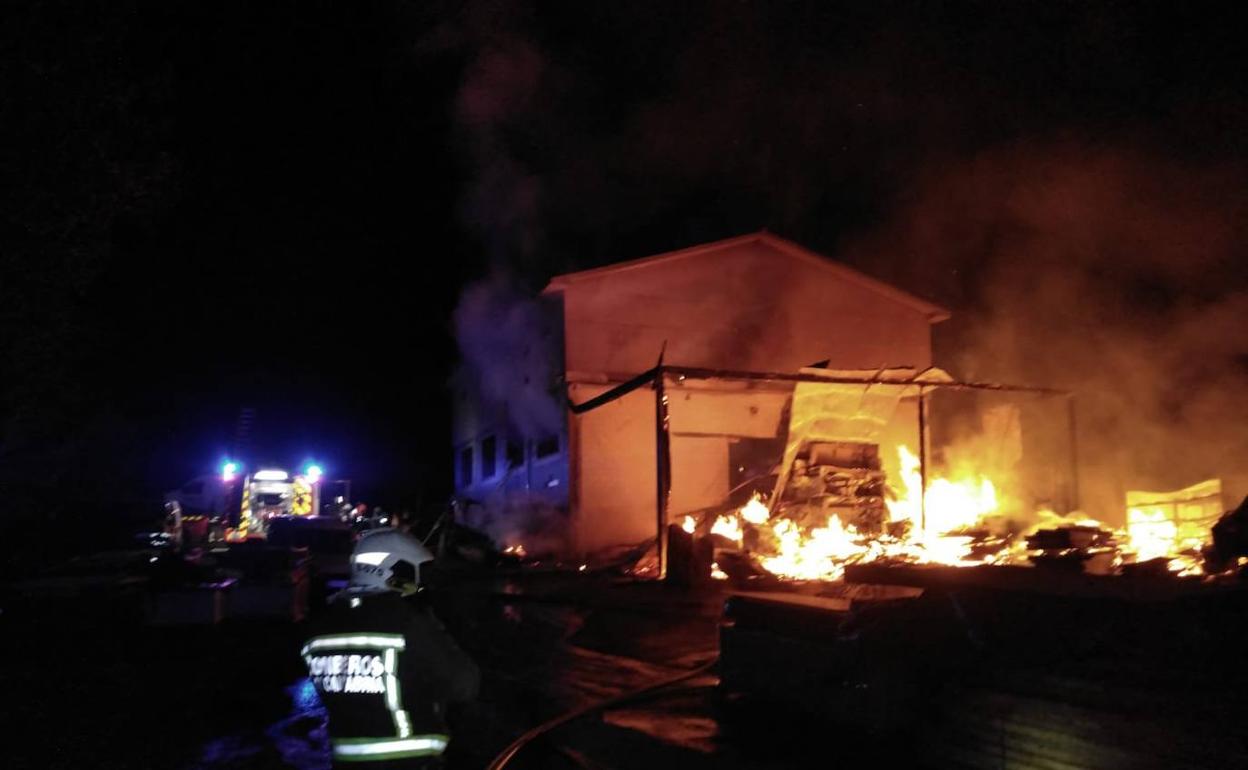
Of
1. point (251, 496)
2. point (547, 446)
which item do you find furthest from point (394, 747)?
point (251, 496)

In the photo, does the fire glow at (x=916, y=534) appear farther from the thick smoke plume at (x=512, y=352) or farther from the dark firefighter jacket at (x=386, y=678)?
the dark firefighter jacket at (x=386, y=678)

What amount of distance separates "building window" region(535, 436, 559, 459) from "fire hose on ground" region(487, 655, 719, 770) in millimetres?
9983

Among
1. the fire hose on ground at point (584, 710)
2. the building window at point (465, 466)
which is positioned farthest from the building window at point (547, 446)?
the fire hose on ground at point (584, 710)

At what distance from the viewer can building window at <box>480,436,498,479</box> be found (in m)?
22.4

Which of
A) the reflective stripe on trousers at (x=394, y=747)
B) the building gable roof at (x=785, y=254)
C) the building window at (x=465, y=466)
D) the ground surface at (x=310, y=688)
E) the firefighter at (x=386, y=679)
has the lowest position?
the ground surface at (x=310, y=688)

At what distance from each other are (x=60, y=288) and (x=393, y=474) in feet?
121

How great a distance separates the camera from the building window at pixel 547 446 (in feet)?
56.9

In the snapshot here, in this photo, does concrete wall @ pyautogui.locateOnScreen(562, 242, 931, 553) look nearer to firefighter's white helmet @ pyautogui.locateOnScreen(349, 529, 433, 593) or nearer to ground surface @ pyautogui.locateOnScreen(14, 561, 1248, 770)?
ground surface @ pyautogui.locateOnScreen(14, 561, 1248, 770)

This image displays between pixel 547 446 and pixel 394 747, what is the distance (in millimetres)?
14357

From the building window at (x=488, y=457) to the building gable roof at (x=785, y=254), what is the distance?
22.8ft

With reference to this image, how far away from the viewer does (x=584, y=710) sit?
618 centimetres

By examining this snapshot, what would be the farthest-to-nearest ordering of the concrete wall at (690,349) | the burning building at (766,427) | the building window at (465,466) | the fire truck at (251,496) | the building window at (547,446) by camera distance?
1. the building window at (465,466)
2. the fire truck at (251,496)
3. the building window at (547,446)
4. the concrete wall at (690,349)
5. the burning building at (766,427)

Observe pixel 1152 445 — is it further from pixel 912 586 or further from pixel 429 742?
pixel 429 742

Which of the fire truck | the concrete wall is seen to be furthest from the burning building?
the fire truck
